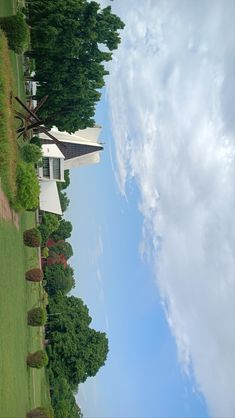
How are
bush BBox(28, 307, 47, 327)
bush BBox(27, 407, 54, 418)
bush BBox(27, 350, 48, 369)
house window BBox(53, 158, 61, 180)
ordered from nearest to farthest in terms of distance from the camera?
1. bush BBox(27, 407, 54, 418)
2. bush BBox(27, 350, 48, 369)
3. bush BBox(28, 307, 47, 327)
4. house window BBox(53, 158, 61, 180)

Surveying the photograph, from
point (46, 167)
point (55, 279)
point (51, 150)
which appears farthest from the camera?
point (55, 279)

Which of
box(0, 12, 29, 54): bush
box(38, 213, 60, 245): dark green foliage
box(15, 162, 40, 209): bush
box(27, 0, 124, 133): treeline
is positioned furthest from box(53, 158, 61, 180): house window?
box(15, 162, 40, 209): bush

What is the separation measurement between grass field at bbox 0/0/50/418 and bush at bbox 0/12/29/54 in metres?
3.07

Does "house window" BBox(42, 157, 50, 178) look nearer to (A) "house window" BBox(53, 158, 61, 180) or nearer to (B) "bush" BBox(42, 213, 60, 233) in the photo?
(A) "house window" BBox(53, 158, 61, 180)

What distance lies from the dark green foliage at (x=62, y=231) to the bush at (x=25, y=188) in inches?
2305

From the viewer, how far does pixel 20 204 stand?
1526 inches

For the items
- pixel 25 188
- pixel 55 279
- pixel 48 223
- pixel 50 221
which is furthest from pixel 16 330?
pixel 55 279

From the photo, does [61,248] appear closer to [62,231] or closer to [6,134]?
[62,231]

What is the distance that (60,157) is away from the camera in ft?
263

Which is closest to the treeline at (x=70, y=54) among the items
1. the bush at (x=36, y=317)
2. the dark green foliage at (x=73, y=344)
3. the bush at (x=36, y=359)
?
the bush at (x=36, y=317)

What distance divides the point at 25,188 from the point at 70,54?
16461 mm

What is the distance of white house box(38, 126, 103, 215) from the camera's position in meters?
79.8

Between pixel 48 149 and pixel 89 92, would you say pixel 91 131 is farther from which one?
pixel 89 92

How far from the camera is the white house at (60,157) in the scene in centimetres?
7975
